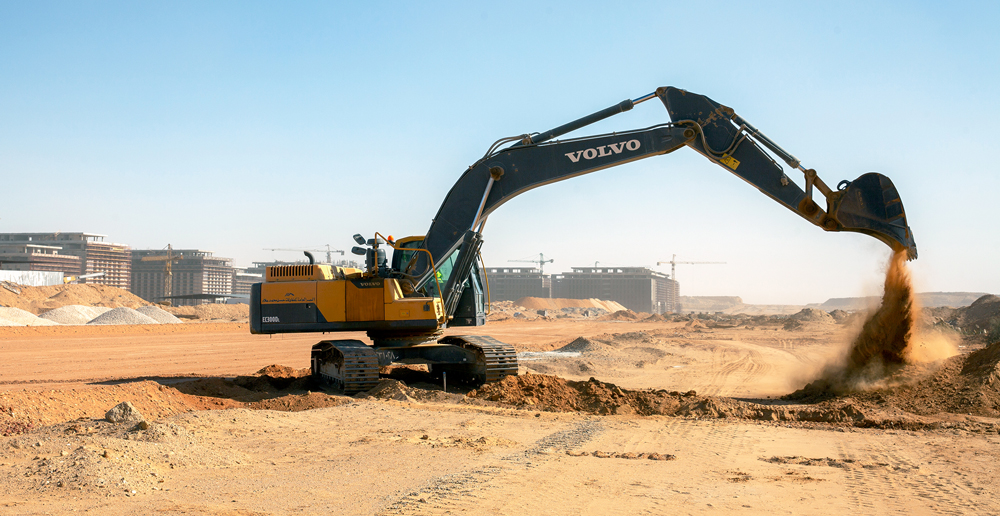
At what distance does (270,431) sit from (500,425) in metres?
3.10

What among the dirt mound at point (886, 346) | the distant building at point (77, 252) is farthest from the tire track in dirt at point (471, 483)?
the distant building at point (77, 252)

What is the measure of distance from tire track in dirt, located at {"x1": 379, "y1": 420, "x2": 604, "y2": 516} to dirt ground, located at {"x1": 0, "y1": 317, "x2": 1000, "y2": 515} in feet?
0.09

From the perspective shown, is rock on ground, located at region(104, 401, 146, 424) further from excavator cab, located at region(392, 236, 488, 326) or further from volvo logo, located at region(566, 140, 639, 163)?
volvo logo, located at region(566, 140, 639, 163)

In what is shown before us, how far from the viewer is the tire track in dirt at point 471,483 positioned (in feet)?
18.6

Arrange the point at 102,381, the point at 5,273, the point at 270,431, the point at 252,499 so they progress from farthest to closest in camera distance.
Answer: the point at 5,273
the point at 102,381
the point at 270,431
the point at 252,499

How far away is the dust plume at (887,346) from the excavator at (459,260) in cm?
190

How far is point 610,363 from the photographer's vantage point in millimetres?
22688

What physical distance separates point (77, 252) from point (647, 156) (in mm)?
147250

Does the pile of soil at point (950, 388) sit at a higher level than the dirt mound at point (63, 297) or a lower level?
lower

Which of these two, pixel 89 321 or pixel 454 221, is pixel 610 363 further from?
pixel 89 321

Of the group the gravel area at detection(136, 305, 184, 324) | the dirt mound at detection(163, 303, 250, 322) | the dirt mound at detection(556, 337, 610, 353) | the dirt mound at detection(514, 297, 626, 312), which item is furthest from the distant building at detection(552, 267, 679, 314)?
the dirt mound at detection(556, 337, 610, 353)

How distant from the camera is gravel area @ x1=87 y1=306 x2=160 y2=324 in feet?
129

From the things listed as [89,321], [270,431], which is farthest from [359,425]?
[89,321]

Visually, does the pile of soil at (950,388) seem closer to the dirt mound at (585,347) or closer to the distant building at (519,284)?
the dirt mound at (585,347)
